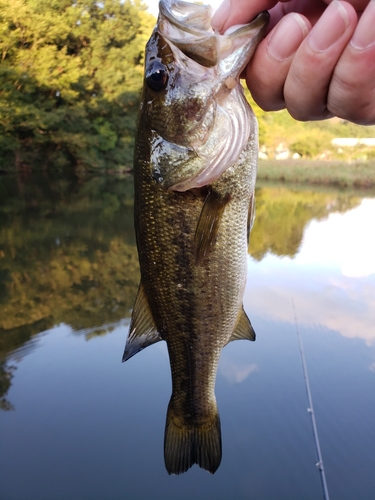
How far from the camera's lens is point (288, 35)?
1247 mm

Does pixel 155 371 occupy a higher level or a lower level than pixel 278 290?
higher

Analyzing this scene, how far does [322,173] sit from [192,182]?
22897mm

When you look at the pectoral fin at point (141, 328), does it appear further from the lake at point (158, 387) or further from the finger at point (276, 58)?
the lake at point (158, 387)

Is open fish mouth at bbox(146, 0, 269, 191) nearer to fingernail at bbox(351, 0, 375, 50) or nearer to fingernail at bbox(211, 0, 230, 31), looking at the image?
fingernail at bbox(211, 0, 230, 31)

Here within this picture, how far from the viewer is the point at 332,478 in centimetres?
361

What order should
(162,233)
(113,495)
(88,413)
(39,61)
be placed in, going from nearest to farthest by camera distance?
(162,233) → (113,495) → (88,413) → (39,61)

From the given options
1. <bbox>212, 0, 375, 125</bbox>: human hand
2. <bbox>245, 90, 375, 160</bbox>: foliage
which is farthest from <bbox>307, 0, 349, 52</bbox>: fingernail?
<bbox>245, 90, 375, 160</bbox>: foliage

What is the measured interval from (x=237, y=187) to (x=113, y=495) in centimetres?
313

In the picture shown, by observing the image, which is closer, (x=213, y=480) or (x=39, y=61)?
(x=213, y=480)

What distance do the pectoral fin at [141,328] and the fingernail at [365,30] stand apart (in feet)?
3.77

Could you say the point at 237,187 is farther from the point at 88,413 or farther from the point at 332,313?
the point at 332,313

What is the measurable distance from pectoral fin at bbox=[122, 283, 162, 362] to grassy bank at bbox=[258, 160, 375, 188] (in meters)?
20.8

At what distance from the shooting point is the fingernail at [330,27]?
1.11 m

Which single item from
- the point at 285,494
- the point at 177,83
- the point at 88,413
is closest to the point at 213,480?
the point at 285,494
